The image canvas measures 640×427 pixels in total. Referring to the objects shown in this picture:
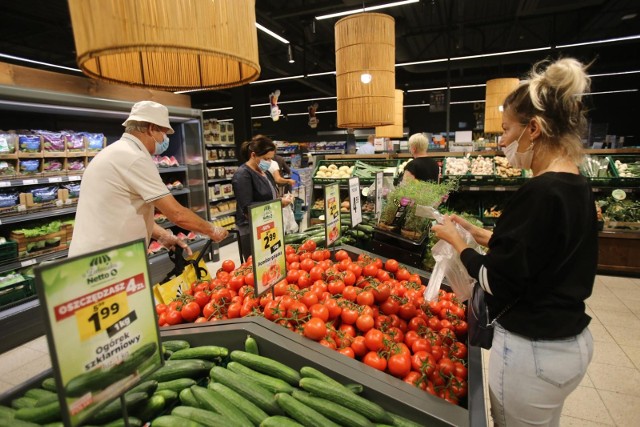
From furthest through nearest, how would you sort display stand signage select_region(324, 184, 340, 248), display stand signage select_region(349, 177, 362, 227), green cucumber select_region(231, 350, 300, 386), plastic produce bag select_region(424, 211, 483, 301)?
display stand signage select_region(349, 177, 362, 227), display stand signage select_region(324, 184, 340, 248), plastic produce bag select_region(424, 211, 483, 301), green cucumber select_region(231, 350, 300, 386)

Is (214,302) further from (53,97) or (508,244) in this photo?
(53,97)

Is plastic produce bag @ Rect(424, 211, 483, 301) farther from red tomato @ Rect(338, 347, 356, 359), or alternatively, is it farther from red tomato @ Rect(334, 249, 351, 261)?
red tomato @ Rect(334, 249, 351, 261)

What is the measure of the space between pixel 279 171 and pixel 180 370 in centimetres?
668

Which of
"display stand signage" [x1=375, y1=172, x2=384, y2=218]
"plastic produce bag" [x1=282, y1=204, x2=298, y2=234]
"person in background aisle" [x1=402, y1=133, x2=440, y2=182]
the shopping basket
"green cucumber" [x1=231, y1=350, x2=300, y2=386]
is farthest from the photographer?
"plastic produce bag" [x1=282, y1=204, x2=298, y2=234]

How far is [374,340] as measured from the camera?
1503mm

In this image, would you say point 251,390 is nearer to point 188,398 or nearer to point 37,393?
point 188,398

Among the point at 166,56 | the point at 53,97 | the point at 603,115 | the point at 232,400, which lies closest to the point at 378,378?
the point at 232,400

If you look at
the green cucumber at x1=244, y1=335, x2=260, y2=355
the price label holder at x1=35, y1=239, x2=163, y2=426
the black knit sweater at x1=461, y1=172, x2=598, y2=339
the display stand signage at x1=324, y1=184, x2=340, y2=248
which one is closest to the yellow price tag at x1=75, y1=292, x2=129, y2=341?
the price label holder at x1=35, y1=239, x2=163, y2=426

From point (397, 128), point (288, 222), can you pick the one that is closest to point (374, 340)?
point (288, 222)

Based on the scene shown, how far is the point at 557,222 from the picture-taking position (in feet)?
3.56

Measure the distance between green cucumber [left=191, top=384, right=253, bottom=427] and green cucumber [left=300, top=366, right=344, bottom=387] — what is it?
0.25 meters

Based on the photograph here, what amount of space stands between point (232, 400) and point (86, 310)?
1.81ft

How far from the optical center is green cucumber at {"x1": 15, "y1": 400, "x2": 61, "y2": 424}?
101 cm

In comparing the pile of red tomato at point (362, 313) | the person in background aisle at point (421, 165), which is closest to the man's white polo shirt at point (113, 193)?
the pile of red tomato at point (362, 313)
